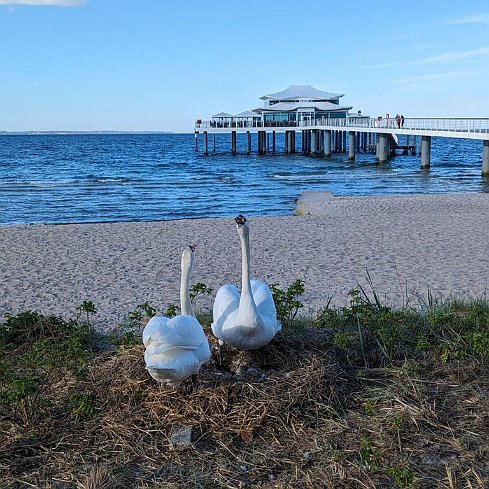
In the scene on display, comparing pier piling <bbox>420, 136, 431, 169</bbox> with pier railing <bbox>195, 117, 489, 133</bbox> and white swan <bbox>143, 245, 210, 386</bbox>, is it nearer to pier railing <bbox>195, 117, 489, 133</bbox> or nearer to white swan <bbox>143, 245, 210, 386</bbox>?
pier railing <bbox>195, 117, 489, 133</bbox>

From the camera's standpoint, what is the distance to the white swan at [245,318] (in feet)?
15.8

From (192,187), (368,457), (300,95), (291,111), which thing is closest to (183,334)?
(368,457)

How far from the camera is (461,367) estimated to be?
521cm

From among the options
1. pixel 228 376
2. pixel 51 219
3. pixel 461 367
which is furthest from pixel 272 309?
pixel 51 219

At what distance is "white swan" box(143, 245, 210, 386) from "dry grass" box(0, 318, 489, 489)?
229 mm

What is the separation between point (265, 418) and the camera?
4.36 m

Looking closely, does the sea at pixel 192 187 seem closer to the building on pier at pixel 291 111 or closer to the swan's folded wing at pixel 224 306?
the building on pier at pixel 291 111

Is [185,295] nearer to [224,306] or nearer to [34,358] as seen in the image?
[224,306]

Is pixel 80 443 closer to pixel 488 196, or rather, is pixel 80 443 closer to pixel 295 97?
pixel 488 196

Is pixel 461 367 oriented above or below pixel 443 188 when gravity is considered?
above

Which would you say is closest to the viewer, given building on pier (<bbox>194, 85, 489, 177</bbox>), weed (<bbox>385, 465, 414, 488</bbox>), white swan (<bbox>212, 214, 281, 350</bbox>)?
weed (<bbox>385, 465, 414, 488</bbox>)

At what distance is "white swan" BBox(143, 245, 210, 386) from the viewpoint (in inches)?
168

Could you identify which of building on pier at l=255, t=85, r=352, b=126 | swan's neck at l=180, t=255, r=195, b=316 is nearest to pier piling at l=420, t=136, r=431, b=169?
building on pier at l=255, t=85, r=352, b=126

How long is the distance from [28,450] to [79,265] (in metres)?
7.86
